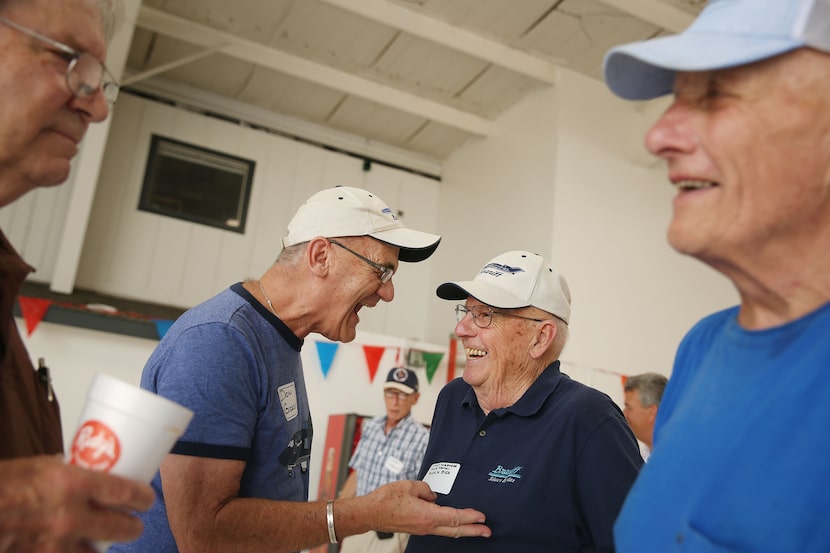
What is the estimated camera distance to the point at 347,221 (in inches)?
77.0

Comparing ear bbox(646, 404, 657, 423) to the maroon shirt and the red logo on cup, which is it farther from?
the red logo on cup

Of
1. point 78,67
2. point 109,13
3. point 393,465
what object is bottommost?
point 393,465

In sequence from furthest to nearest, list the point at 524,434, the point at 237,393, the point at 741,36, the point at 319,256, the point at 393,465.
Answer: the point at 393,465 → the point at 319,256 → the point at 524,434 → the point at 237,393 → the point at 741,36

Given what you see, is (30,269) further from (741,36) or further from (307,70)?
(307,70)

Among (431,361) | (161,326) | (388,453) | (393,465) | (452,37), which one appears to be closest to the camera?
(393,465)

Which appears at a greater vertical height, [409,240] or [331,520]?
[409,240]

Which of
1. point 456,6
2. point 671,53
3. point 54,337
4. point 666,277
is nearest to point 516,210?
point 666,277

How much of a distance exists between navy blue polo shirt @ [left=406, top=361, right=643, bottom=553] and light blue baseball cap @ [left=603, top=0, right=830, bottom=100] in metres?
1.01

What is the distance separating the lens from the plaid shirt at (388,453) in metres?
4.66

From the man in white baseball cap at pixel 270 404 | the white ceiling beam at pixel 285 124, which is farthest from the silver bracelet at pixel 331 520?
the white ceiling beam at pixel 285 124

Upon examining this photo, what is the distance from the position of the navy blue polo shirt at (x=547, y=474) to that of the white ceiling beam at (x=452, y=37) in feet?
15.2

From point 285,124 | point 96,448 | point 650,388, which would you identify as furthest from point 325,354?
point 96,448

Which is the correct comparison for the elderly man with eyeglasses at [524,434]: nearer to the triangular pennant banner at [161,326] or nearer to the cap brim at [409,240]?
the cap brim at [409,240]

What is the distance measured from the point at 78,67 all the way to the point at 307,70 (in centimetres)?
599
